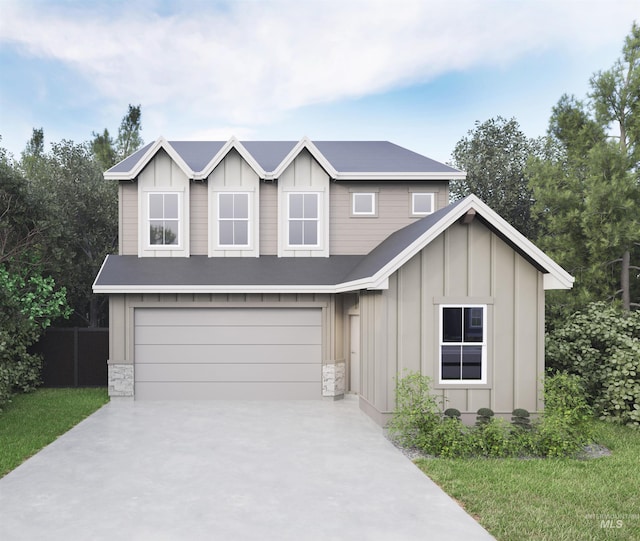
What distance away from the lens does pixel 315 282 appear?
12094 mm

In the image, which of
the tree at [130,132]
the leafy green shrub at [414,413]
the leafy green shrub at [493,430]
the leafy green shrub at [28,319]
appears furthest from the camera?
the tree at [130,132]

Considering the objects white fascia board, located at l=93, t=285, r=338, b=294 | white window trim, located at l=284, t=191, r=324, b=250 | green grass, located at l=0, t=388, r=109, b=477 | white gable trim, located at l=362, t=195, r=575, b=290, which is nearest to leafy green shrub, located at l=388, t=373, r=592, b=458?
white gable trim, located at l=362, t=195, r=575, b=290

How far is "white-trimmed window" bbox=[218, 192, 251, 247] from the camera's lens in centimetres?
1345

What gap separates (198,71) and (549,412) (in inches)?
710

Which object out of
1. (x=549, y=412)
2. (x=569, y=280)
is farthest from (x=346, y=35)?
(x=549, y=412)

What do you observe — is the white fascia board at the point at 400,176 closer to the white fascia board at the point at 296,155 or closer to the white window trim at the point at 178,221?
the white fascia board at the point at 296,155

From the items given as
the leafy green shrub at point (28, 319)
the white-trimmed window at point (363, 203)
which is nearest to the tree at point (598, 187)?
the white-trimmed window at point (363, 203)

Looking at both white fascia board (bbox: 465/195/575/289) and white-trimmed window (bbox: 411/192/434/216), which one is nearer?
white fascia board (bbox: 465/195/575/289)

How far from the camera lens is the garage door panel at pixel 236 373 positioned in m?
12.2

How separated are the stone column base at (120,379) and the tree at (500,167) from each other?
61.9 feet

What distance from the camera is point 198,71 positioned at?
63.8 feet

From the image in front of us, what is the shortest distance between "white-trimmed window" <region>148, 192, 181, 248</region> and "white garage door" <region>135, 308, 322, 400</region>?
2.27 metres

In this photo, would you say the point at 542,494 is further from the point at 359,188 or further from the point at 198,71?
the point at 198,71

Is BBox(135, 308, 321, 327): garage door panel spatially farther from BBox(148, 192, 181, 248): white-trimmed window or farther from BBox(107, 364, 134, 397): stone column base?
BBox(148, 192, 181, 248): white-trimmed window
